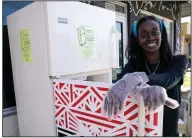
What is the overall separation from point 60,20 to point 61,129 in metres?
0.75

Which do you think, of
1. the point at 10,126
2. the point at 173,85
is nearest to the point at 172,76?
the point at 173,85

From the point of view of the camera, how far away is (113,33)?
1.74m

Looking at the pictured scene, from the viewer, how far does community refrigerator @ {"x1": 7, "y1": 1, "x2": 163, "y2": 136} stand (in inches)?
36.7

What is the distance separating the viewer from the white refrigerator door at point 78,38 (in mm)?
1199

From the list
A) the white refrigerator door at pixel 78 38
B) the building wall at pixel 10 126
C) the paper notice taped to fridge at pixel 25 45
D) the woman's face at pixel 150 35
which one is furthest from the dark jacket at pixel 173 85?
the building wall at pixel 10 126

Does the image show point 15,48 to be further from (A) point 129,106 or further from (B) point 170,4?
(B) point 170,4

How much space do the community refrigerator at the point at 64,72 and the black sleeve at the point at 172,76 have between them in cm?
13

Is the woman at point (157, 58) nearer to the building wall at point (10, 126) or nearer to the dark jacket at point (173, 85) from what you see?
the dark jacket at point (173, 85)

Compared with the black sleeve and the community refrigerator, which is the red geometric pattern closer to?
the community refrigerator

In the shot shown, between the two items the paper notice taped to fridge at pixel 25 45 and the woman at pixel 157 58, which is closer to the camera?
the woman at pixel 157 58

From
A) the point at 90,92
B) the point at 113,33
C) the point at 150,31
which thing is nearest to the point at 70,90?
the point at 90,92

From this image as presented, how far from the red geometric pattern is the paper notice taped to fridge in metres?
0.34

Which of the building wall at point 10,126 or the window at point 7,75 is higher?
the window at point 7,75

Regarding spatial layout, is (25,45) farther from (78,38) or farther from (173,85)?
(173,85)
